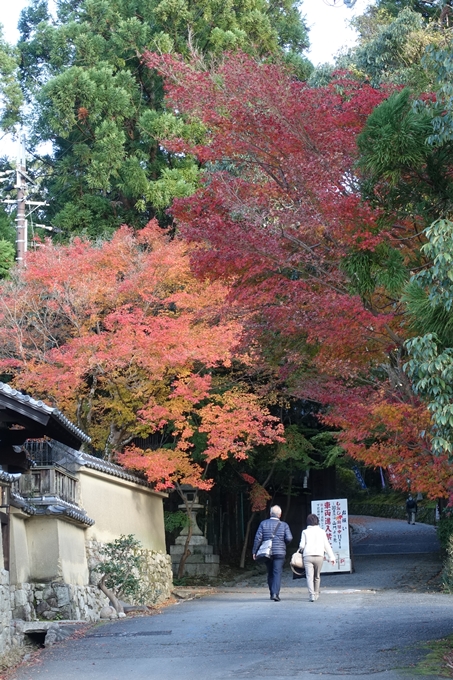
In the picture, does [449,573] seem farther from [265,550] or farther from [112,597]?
[112,597]

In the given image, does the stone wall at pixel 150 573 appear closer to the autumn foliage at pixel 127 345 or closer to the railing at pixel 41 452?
the autumn foliage at pixel 127 345

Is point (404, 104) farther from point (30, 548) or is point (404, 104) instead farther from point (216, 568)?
point (216, 568)

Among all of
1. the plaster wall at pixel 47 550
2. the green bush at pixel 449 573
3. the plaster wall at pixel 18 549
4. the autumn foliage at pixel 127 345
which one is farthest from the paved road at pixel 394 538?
the plaster wall at pixel 18 549

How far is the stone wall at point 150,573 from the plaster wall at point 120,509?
0.32m

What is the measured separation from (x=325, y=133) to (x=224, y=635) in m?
6.85

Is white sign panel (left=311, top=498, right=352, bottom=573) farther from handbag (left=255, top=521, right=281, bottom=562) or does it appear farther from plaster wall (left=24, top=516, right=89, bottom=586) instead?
plaster wall (left=24, top=516, right=89, bottom=586)

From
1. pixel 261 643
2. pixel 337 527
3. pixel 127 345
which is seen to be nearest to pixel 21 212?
pixel 127 345

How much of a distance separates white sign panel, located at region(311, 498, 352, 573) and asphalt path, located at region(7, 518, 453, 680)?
7.10 meters

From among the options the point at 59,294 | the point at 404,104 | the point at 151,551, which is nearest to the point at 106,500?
the point at 151,551

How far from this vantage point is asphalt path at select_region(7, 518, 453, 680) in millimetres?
9086

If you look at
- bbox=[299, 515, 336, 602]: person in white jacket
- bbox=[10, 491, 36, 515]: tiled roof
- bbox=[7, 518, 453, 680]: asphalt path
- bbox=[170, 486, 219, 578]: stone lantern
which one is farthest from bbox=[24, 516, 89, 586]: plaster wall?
bbox=[170, 486, 219, 578]: stone lantern

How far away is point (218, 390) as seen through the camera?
25438 millimetres

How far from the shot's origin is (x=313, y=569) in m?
16.0

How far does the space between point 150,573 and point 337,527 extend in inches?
231
